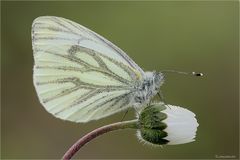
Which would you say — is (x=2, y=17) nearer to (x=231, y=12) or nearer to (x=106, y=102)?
(x=231, y=12)

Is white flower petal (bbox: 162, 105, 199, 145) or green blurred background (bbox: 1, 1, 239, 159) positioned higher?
green blurred background (bbox: 1, 1, 239, 159)

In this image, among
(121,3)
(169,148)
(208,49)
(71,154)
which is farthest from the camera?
(121,3)

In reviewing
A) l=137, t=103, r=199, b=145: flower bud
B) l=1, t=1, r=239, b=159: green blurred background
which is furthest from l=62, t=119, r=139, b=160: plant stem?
l=1, t=1, r=239, b=159: green blurred background

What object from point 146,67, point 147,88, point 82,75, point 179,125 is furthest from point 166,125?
point 146,67

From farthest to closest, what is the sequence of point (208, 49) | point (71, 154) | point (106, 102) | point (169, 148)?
→ point (208, 49), point (169, 148), point (106, 102), point (71, 154)

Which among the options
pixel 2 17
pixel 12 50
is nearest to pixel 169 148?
pixel 12 50

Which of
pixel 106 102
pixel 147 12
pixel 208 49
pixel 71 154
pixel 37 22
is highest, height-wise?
pixel 147 12

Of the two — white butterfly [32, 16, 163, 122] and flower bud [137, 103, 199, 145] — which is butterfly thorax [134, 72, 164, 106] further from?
flower bud [137, 103, 199, 145]
